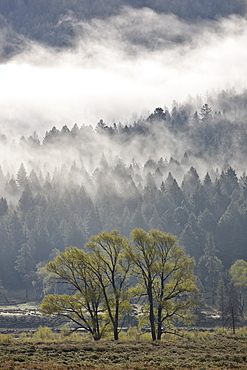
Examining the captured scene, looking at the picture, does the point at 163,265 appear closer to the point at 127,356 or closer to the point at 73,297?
the point at 73,297

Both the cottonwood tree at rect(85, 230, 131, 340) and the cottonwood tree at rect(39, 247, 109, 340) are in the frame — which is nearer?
the cottonwood tree at rect(39, 247, 109, 340)

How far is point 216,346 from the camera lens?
3644 cm

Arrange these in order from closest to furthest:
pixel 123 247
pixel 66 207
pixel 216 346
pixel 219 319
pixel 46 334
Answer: pixel 216 346 → pixel 123 247 → pixel 46 334 → pixel 219 319 → pixel 66 207

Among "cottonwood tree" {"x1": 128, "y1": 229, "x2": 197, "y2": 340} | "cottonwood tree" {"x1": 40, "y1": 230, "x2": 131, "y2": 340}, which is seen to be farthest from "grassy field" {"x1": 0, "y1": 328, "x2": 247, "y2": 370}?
"cottonwood tree" {"x1": 40, "y1": 230, "x2": 131, "y2": 340}

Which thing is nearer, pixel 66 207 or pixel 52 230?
pixel 52 230

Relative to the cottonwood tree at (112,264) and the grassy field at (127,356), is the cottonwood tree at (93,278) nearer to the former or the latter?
the cottonwood tree at (112,264)

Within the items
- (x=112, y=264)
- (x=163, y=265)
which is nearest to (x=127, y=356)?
(x=112, y=264)

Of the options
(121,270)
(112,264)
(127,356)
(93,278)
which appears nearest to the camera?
(127,356)

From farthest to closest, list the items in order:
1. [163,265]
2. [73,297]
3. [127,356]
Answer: [73,297] → [163,265] → [127,356]

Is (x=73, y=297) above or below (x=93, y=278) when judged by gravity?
below

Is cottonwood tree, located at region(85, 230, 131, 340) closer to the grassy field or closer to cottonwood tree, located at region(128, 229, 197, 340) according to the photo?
cottonwood tree, located at region(128, 229, 197, 340)

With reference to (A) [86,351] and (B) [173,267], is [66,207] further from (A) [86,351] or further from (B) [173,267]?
(A) [86,351]

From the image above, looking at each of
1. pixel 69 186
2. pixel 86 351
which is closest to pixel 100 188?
pixel 69 186

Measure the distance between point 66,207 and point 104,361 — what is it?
5275 inches
